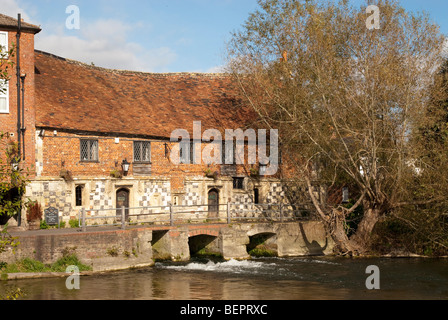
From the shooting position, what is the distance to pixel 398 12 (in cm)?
2547

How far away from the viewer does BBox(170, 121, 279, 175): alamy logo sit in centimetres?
3095

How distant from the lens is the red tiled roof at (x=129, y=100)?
92.3ft

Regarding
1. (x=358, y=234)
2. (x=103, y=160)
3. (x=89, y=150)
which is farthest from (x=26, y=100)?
Answer: (x=358, y=234)

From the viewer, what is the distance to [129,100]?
3219cm

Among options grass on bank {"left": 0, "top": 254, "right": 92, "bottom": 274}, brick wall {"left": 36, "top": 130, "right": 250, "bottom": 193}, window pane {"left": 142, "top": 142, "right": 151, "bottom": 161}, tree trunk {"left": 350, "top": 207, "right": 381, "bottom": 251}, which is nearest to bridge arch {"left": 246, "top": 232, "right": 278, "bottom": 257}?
tree trunk {"left": 350, "top": 207, "right": 381, "bottom": 251}

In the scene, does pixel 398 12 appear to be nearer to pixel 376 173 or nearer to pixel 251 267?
pixel 376 173

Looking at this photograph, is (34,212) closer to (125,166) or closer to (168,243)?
(125,166)

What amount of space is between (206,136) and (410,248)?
12755 mm

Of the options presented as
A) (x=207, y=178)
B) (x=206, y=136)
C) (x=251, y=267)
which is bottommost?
(x=251, y=267)

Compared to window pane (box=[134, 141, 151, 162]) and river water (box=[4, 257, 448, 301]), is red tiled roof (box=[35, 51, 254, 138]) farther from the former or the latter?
river water (box=[4, 257, 448, 301])

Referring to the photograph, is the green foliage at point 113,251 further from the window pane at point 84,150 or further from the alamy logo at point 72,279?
the window pane at point 84,150

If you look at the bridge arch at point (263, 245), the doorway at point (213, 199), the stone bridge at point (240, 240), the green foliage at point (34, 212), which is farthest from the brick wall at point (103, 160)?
the bridge arch at point (263, 245)

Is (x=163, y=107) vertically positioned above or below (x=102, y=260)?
above

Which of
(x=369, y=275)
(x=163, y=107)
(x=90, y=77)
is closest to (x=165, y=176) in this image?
(x=163, y=107)
